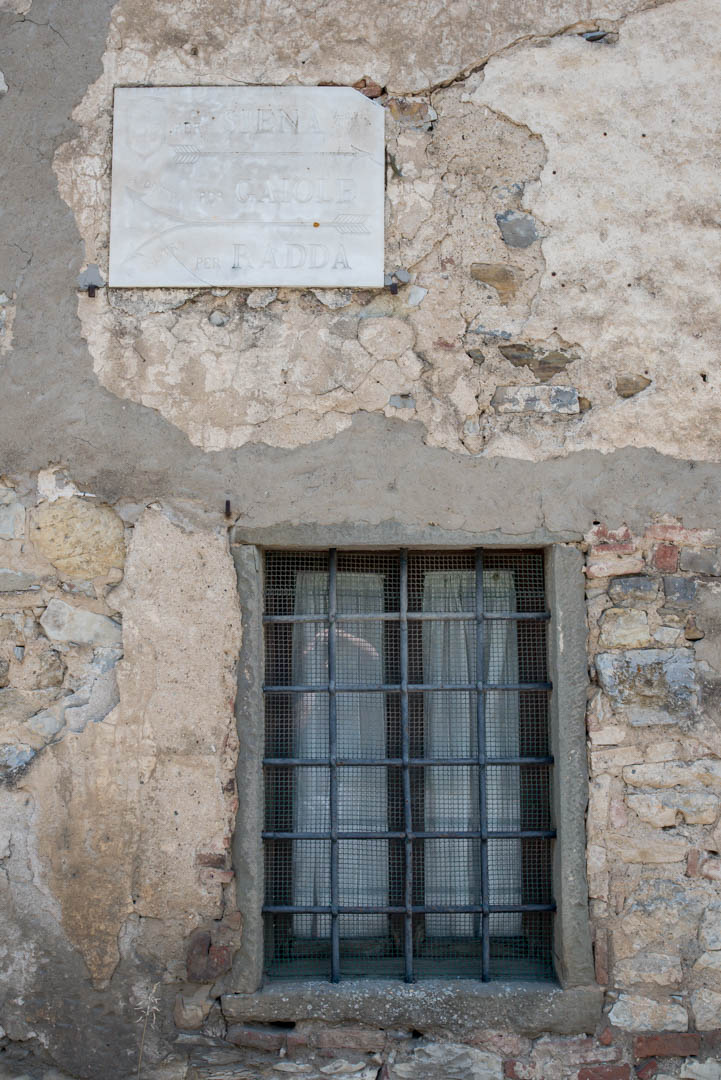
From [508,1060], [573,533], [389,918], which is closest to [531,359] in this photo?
[573,533]

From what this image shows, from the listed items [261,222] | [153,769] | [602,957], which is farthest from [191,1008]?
[261,222]

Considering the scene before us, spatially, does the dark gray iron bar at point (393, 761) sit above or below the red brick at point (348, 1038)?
above

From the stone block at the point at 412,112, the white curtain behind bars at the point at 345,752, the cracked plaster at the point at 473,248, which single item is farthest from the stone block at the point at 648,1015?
the stone block at the point at 412,112

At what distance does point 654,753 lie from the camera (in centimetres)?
280

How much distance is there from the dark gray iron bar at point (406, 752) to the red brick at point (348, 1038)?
200 millimetres

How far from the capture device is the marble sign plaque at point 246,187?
294 cm

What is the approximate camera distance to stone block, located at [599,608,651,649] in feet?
9.30

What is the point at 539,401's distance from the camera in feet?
9.55

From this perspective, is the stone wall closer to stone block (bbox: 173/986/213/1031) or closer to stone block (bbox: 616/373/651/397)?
stone block (bbox: 173/986/213/1031)

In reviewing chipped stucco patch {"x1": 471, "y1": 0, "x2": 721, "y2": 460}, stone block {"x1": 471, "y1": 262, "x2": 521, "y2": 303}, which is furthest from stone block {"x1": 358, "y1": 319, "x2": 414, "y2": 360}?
chipped stucco patch {"x1": 471, "y1": 0, "x2": 721, "y2": 460}

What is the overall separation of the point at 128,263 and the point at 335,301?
0.69 m

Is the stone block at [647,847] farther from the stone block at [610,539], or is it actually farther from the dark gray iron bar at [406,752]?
the stone block at [610,539]

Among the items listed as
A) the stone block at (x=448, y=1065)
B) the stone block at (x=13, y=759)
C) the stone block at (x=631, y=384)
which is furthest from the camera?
the stone block at (x=631, y=384)

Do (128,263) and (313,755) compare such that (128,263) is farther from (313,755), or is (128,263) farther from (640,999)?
(640,999)
